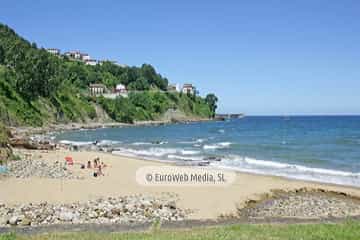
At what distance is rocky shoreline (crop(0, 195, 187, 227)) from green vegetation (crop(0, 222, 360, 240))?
382cm

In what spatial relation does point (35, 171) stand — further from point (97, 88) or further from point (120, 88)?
point (120, 88)

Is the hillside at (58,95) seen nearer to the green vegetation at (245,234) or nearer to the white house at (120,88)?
the white house at (120,88)

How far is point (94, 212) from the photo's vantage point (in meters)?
14.5

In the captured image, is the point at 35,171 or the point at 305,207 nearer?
the point at 305,207

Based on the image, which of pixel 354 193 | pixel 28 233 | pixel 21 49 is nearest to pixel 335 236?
pixel 28 233

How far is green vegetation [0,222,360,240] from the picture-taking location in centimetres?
845

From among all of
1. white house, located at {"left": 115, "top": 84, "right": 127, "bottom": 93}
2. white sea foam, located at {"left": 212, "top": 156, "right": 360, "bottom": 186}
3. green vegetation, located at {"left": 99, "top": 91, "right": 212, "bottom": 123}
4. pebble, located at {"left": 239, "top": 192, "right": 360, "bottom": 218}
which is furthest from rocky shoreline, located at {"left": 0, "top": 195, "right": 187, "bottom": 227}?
white house, located at {"left": 115, "top": 84, "right": 127, "bottom": 93}

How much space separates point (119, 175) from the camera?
84.7 ft

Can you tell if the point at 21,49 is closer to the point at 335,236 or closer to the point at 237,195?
the point at 237,195

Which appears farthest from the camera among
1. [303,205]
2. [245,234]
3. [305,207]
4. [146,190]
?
[146,190]

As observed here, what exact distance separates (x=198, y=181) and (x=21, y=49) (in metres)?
96.9

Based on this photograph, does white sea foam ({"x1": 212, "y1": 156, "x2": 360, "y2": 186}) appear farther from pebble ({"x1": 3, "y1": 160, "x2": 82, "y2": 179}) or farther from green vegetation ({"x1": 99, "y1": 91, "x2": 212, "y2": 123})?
green vegetation ({"x1": 99, "y1": 91, "x2": 212, "y2": 123})

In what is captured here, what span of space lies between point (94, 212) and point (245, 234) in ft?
24.4

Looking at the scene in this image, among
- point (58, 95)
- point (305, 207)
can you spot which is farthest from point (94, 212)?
point (58, 95)
